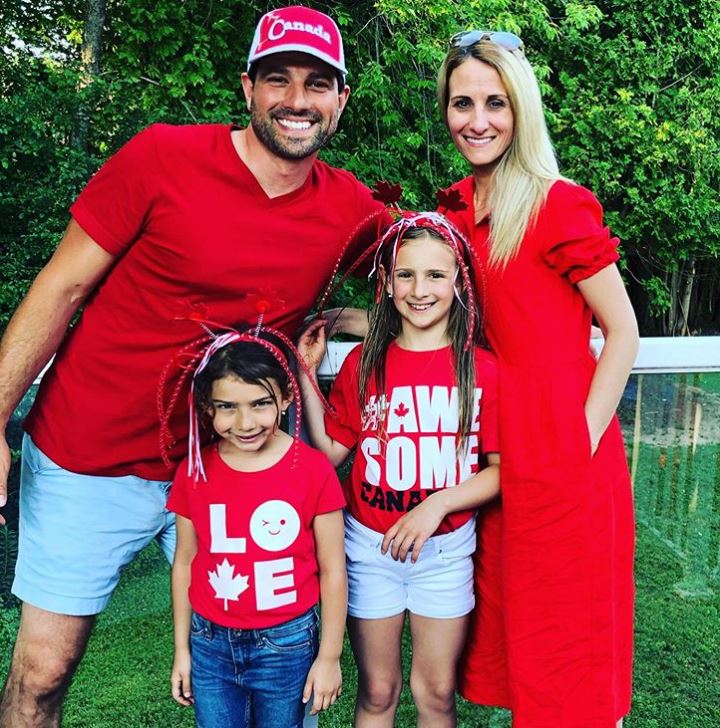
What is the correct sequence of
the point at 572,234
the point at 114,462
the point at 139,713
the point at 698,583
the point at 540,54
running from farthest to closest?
the point at 540,54 < the point at 698,583 < the point at 139,713 < the point at 114,462 < the point at 572,234

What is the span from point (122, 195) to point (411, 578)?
1.05 m

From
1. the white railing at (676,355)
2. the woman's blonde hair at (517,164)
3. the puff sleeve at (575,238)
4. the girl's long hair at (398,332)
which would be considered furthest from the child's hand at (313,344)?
the white railing at (676,355)

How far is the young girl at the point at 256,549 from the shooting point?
1720 millimetres

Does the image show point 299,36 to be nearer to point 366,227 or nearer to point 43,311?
point 366,227

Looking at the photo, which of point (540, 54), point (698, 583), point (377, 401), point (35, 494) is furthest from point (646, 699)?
point (540, 54)

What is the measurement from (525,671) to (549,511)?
37 centimetres

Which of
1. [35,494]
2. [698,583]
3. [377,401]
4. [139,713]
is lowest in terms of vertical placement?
[139,713]

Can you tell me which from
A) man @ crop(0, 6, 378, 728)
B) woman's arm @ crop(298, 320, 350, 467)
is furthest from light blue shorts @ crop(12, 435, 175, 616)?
woman's arm @ crop(298, 320, 350, 467)

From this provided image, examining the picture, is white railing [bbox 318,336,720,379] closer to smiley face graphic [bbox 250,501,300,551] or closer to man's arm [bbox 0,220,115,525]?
smiley face graphic [bbox 250,501,300,551]

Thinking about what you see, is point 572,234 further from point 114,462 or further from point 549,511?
point 114,462

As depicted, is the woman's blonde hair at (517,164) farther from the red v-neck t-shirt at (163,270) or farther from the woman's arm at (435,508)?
the woman's arm at (435,508)

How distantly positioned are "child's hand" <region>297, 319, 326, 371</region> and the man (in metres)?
0.05

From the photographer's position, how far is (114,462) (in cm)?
189

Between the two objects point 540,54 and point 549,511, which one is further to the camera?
point 540,54
